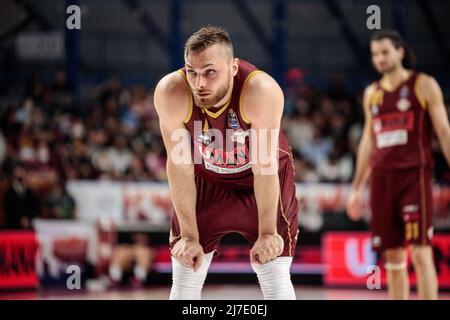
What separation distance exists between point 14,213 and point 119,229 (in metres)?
1.35

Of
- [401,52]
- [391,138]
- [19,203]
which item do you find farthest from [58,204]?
[401,52]

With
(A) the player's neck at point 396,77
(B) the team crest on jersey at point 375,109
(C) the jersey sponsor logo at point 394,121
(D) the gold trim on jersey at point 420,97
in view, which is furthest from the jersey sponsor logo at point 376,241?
(A) the player's neck at point 396,77

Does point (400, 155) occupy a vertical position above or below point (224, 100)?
below

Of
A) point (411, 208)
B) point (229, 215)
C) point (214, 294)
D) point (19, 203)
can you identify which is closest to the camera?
point (229, 215)

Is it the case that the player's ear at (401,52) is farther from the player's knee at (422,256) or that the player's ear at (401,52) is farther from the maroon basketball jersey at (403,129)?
the player's knee at (422,256)

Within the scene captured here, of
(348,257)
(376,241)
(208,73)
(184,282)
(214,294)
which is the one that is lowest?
(214,294)

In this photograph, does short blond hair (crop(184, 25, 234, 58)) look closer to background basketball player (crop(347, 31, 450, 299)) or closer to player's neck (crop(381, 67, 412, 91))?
background basketball player (crop(347, 31, 450, 299))

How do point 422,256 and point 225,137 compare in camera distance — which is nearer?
point 225,137

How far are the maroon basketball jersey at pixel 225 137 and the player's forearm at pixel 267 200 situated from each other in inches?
8.7

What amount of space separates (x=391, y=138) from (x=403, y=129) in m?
0.12

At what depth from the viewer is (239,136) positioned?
14.4ft

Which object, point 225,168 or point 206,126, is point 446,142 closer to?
point 225,168

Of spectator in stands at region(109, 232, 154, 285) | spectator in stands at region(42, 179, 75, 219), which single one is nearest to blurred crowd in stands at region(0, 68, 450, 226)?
spectator in stands at region(42, 179, 75, 219)

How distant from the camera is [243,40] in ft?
56.6
